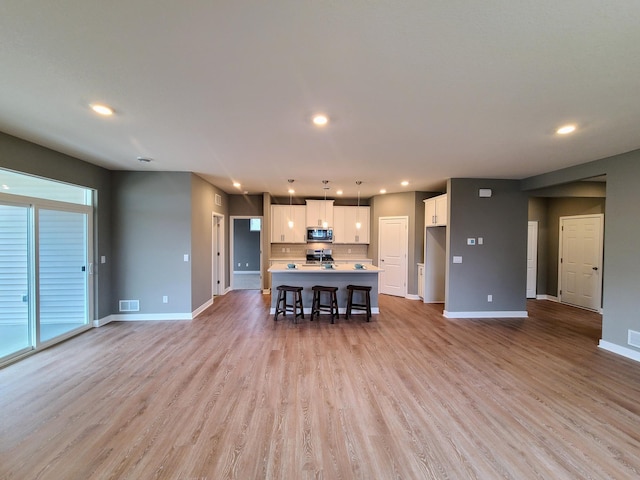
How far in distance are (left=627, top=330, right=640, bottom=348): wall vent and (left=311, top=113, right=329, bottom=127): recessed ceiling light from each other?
183 inches

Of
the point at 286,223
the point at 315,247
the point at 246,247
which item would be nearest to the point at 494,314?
the point at 315,247

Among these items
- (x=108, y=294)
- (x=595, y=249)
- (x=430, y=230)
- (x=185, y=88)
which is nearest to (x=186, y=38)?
(x=185, y=88)

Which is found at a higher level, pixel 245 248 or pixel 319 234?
pixel 319 234

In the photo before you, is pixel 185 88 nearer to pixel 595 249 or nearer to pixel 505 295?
pixel 505 295

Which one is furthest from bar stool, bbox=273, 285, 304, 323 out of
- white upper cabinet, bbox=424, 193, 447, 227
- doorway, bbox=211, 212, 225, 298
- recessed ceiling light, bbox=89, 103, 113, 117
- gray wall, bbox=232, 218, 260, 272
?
gray wall, bbox=232, 218, 260, 272

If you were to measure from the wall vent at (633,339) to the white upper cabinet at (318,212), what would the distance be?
580cm

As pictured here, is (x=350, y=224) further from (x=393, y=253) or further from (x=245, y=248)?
(x=245, y=248)

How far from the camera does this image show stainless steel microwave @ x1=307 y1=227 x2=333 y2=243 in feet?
24.5

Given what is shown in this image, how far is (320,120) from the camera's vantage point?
258 cm

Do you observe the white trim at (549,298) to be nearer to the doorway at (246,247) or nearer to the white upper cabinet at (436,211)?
the white upper cabinet at (436,211)

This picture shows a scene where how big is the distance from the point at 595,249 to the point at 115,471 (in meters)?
8.21

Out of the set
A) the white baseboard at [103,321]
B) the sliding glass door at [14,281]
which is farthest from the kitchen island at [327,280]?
the sliding glass door at [14,281]

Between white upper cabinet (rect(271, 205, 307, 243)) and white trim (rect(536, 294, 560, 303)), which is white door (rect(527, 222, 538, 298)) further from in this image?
white upper cabinet (rect(271, 205, 307, 243))

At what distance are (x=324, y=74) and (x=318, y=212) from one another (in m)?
5.64
